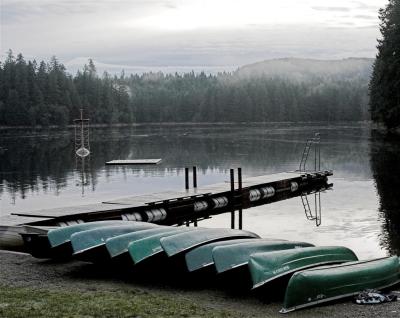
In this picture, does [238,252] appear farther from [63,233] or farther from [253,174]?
[253,174]

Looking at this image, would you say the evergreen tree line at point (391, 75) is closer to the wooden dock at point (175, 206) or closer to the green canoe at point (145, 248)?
the wooden dock at point (175, 206)

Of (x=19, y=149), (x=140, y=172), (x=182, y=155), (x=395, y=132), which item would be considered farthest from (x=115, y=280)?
(x=395, y=132)

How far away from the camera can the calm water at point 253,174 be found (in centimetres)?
2528

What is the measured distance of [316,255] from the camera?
14.8 metres

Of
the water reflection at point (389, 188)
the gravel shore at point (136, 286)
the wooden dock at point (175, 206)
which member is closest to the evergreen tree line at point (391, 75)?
the water reflection at point (389, 188)

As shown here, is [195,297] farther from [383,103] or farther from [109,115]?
[109,115]

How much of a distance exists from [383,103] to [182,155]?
90.5 feet

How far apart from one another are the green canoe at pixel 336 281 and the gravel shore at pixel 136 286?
222mm

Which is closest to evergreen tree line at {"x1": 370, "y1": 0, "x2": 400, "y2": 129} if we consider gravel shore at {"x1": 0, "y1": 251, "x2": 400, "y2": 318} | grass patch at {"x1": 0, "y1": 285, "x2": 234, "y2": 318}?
gravel shore at {"x1": 0, "y1": 251, "x2": 400, "y2": 318}

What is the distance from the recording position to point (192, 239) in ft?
52.7

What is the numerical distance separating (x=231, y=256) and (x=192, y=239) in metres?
1.67

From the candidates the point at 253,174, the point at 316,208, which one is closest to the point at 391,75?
the point at 253,174

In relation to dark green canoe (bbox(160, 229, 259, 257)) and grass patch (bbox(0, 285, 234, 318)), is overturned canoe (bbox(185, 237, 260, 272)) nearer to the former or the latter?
dark green canoe (bbox(160, 229, 259, 257))

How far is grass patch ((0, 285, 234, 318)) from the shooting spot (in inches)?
450
